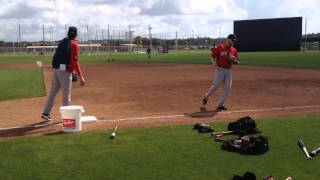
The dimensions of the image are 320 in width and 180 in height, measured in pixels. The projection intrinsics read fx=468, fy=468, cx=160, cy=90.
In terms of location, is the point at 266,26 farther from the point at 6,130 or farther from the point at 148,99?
the point at 6,130

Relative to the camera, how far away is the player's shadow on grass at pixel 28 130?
8.98m

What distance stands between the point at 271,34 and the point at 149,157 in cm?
7176

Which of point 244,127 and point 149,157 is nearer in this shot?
point 149,157

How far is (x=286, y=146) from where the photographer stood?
24.6 ft

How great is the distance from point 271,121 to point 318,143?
81.2 inches

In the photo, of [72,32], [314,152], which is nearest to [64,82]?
[72,32]

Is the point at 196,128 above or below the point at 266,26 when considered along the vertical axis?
below

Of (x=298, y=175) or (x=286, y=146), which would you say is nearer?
(x=298, y=175)

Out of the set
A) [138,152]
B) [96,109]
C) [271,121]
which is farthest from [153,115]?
[138,152]

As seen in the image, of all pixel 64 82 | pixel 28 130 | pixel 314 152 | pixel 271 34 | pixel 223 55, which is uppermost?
pixel 271 34

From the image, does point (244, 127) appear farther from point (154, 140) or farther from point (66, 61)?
point (66, 61)

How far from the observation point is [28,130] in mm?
9336

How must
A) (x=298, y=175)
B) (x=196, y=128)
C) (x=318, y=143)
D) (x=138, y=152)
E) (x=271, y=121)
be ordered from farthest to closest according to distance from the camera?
(x=271, y=121), (x=196, y=128), (x=318, y=143), (x=138, y=152), (x=298, y=175)

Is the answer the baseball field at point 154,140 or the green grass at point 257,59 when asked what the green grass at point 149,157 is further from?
the green grass at point 257,59
